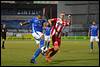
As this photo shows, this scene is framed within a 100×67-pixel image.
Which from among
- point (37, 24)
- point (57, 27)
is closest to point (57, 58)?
point (57, 27)

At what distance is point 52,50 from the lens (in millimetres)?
15523

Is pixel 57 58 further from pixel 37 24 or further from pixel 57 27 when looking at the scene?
pixel 37 24

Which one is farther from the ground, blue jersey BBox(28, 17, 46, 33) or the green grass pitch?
blue jersey BBox(28, 17, 46, 33)

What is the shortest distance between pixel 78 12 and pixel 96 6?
4508 millimetres

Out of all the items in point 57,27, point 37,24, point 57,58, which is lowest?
point 57,58

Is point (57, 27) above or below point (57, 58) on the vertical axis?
above

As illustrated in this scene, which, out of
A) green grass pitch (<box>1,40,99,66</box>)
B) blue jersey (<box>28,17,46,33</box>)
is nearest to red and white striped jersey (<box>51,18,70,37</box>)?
blue jersey (<box>28,17,46,33</box>)

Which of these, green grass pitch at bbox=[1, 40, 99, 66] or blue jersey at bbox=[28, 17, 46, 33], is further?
blue jersey at bbox=[28, 17, 46, 33]

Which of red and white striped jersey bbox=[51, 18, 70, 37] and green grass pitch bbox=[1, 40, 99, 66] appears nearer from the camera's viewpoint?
green grass pitch bbox=[1, 40, 99, 66]

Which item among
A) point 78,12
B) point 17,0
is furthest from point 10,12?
Result: point 78,12

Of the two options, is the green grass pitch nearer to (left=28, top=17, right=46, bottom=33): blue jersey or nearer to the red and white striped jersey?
the red and white striped jersey

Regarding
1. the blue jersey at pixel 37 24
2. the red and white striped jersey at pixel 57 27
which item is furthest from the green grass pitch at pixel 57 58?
the blue jersey at pixel 37 24

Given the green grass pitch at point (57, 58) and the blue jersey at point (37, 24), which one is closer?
the green grass pitch at point (57, 58)

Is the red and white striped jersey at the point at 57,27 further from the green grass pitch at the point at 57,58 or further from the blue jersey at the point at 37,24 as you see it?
the green grass pitch at the point at 57,58
